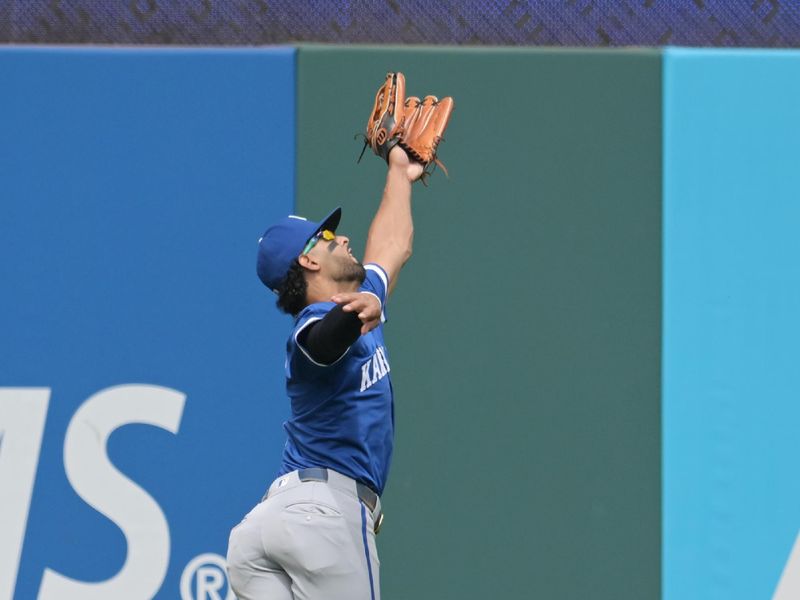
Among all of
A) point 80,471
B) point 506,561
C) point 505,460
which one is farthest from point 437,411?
point 80,471

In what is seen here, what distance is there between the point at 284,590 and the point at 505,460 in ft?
4.00

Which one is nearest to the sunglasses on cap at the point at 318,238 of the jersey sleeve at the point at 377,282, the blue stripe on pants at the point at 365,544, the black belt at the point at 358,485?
the jersey sleeve at the point at 377,282

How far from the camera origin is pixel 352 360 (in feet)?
11.1

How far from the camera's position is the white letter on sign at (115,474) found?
14.3ft

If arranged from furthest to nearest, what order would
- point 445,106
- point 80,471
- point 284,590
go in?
point 80,471, point 445,106, point 284,590

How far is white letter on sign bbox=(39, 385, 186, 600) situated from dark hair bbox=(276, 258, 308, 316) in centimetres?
97

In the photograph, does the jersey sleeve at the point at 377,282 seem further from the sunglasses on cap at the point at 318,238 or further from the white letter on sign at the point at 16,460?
the white letter on sign at the point at 16,460

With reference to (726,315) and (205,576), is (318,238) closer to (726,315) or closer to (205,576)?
(205,576)

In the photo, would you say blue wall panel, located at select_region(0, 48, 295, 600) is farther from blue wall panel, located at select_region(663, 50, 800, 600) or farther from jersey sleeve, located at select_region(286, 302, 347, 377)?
blue wall panel, located at select_region(663, 50, 800, 600)

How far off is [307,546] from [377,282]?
2.58ft

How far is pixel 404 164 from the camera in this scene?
12.9 feet

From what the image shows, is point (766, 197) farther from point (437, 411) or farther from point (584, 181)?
point (437, 411)

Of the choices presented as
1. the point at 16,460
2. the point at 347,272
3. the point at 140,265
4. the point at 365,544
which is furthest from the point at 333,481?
the point at 16,460

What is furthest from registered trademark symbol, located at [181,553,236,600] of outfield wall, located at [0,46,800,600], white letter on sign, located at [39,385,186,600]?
white letter on sign, located at [39,385,186,600]
